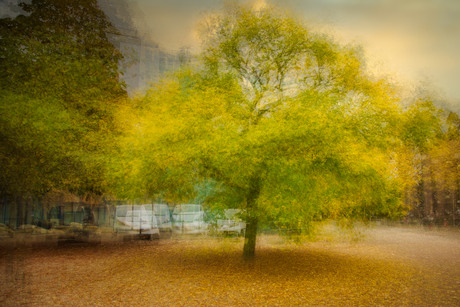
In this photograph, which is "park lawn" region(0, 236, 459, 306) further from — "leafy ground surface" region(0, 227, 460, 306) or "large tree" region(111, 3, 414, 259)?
"large tree" region(111, 3, 414, 259)

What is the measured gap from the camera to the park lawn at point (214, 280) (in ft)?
24.9

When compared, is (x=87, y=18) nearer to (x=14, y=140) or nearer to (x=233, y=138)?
(x=14, y=140)

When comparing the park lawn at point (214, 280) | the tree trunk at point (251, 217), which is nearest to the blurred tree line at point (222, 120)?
the tree trunk at point (251, 217)

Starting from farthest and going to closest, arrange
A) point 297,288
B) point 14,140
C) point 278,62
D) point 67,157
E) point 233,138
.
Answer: point 67,157 < point 278,62 < point 14,140 < point 233,138 < point 297,288

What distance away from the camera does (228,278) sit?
10.0m

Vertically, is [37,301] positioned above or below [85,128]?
below

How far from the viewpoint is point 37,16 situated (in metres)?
16.0

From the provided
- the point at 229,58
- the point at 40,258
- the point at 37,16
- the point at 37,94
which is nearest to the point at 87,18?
the point at 37,16

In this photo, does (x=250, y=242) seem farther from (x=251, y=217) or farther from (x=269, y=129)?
(x=269, y=129)

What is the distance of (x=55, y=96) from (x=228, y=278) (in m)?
10.6

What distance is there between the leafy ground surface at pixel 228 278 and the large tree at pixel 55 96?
12.4ft

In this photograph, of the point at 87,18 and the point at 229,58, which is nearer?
the point at 229,58

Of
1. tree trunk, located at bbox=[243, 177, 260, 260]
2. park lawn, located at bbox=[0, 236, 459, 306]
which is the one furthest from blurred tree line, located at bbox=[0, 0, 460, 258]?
park lawn, located at bbox=[0, 236, 459, 306]

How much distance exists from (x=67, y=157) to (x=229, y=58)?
807cm
